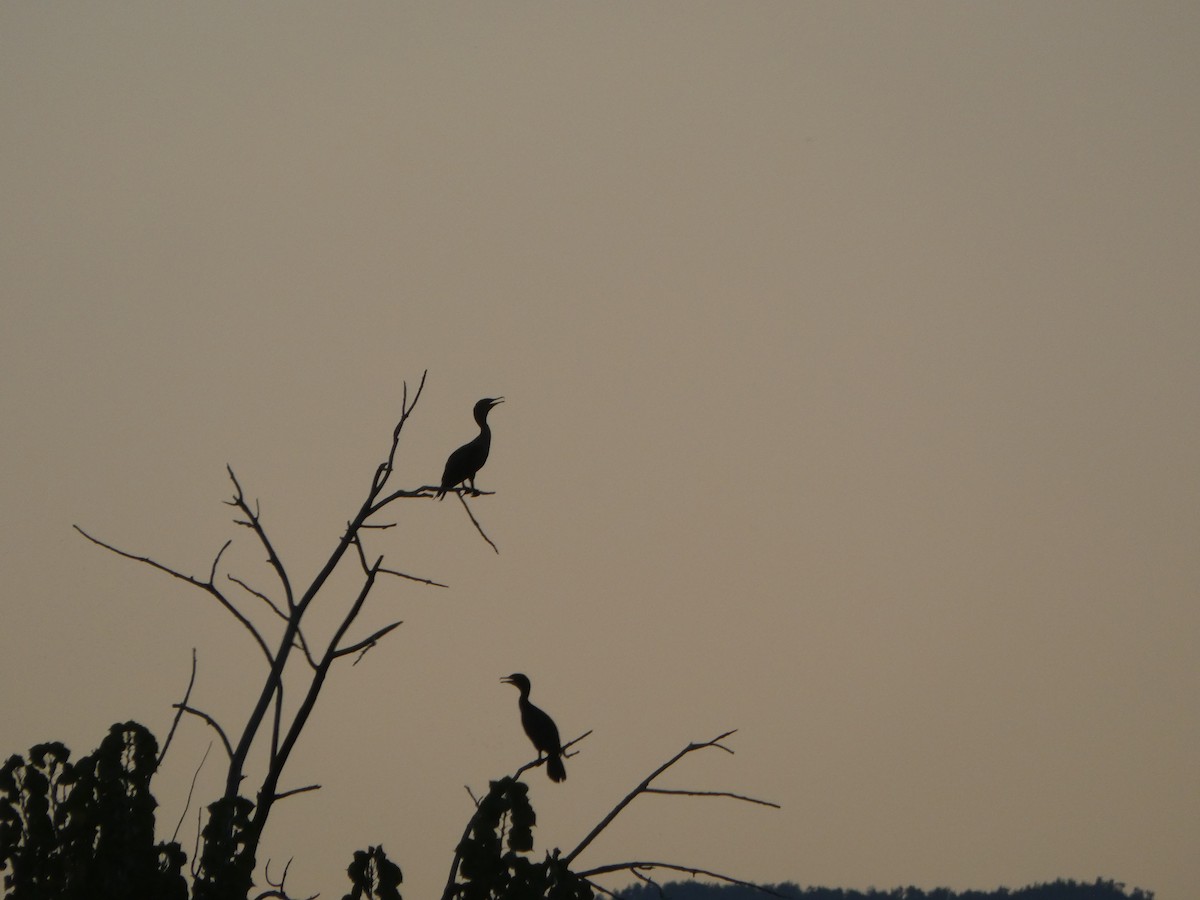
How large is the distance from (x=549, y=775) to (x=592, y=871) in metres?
6.93

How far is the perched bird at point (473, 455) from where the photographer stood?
54.9 feet

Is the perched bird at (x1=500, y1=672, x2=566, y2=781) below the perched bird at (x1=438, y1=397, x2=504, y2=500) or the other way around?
below

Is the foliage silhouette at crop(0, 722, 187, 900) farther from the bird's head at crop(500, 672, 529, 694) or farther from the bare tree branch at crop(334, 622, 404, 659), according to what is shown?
the bird's head at crop(500, 672, 529, 694)

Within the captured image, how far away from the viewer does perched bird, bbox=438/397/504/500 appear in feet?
54.9

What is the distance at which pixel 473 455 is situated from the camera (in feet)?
54.9

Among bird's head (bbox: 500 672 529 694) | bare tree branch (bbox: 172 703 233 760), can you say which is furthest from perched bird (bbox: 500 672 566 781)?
bare tree branch (bbox: 172 703 233 760)

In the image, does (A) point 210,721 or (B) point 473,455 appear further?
(B) point 473,455

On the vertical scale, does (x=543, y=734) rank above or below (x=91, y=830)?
above

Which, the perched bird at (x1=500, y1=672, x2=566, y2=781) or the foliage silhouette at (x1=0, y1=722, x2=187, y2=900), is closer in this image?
the foliage silhouette at (x1=0, y1=722, x2=187, y2=900)

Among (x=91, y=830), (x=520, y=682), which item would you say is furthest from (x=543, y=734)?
(x=91, y=830)

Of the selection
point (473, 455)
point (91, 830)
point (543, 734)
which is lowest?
point (91, 830)

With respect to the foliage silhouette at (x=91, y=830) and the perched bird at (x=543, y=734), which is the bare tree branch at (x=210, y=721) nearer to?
the foliage silhouette at (x=91, y=830)

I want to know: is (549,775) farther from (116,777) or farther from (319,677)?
(116,777)

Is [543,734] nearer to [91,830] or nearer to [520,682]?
[520,682]
